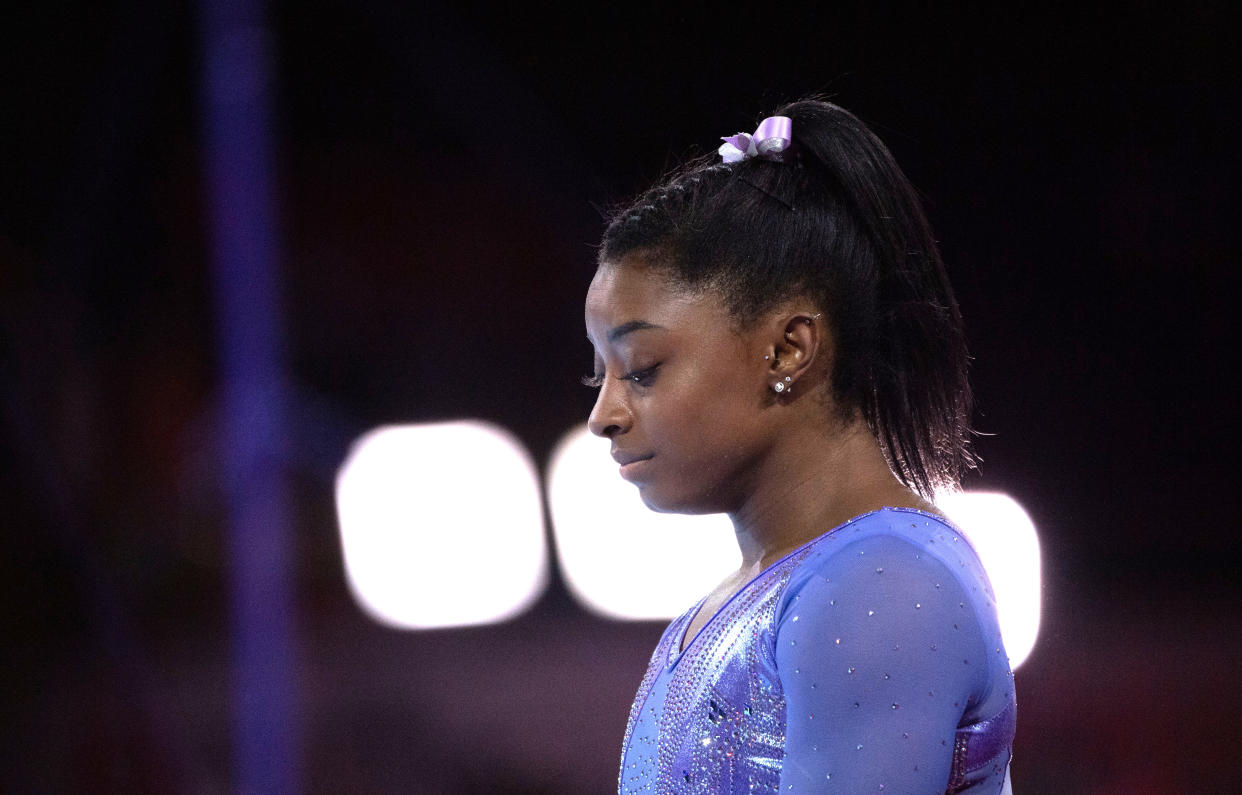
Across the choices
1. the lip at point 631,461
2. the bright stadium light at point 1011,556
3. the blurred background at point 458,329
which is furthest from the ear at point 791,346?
the blurred background at point 458,329

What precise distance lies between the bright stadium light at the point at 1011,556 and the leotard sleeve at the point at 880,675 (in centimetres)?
167

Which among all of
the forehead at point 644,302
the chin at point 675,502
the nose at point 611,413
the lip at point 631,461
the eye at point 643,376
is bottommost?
the chin at point 675,502

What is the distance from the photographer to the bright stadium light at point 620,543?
2500 millimetres

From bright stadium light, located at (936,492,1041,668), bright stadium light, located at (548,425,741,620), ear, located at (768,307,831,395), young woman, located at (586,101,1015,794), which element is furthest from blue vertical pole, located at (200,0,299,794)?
ear, located at (768,307,831,395)

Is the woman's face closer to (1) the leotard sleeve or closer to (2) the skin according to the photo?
(2) the skin

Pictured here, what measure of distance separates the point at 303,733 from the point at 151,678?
0.40 metres

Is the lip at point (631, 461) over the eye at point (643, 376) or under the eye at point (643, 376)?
under

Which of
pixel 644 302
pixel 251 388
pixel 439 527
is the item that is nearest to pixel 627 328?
pixel 644 302

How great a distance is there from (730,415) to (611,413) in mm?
83

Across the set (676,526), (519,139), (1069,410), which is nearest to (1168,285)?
(1069,410)

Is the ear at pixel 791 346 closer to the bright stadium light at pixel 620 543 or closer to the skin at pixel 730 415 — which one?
the skin at pixel 730 415

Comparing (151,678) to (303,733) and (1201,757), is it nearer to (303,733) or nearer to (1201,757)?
(303,733)

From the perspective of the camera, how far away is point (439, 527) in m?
2.61

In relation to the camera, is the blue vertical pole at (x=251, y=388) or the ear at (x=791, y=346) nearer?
the ear at (x=791, y=346)
